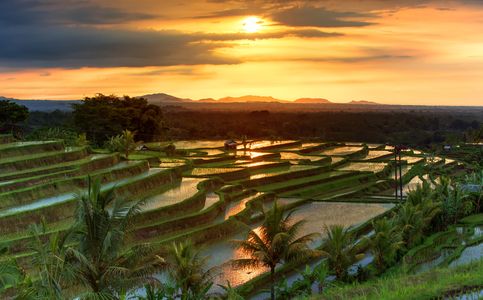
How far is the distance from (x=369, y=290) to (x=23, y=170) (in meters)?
17.0

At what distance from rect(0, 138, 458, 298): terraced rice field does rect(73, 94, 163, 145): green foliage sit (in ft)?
39.7

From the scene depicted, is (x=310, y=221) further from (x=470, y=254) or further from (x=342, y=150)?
(x=342, y=150)

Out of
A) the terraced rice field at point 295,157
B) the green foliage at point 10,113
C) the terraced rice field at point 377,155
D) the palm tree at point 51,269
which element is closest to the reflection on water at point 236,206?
the palm tree at point 51,269

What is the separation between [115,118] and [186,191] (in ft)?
84.5

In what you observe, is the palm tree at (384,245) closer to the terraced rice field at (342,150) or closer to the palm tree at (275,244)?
the palm tree at (275,244)

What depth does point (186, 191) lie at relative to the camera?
84.7 feet

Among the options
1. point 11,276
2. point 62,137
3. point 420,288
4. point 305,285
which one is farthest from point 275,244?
point 62,137

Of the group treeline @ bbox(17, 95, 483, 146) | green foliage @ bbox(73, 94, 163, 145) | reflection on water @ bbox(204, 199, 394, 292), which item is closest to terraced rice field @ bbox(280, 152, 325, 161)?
treeline @ bbox(17, 95, 483, 146)

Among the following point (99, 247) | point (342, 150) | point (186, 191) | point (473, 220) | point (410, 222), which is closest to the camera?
point (99, 247)

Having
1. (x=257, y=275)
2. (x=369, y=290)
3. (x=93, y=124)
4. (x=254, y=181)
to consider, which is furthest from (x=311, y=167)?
(x=369, y=290)

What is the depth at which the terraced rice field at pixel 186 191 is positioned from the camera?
18.4m

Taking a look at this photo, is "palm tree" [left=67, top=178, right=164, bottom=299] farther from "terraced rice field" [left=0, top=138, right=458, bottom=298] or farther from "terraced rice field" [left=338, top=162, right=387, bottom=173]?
"terraced rice field" [left=338, top=162, right=387, bottom=173]

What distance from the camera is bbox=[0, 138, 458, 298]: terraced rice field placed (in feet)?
60.3

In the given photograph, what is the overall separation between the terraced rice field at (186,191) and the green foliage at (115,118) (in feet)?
39.7
